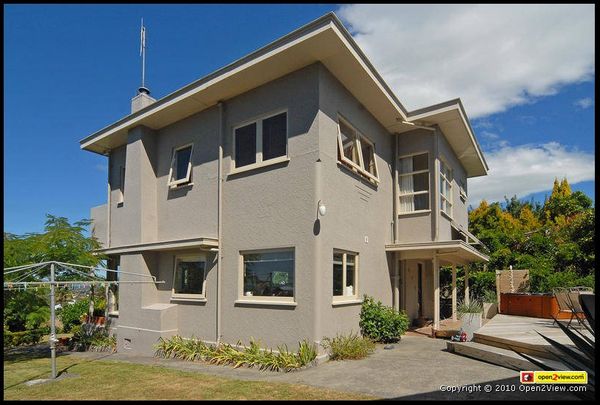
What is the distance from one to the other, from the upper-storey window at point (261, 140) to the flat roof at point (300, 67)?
3.58 ft

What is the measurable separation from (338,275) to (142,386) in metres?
5.36

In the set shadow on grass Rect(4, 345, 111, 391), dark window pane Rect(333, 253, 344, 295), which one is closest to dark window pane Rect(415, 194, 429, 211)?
dark window pane Rect(333, 253, 344, 295)

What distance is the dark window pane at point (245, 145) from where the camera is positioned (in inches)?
461

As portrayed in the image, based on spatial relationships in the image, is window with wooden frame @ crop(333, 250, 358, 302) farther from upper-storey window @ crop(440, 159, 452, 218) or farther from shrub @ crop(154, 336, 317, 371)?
upper-storey window @ crop(440, 159, 452, 218)

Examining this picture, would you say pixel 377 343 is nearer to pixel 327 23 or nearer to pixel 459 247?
pixel 459 247

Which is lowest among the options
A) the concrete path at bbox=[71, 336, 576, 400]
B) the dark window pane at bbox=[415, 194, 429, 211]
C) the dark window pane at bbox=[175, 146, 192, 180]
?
the concrete path at bbox=[71, 336, 576, 400]

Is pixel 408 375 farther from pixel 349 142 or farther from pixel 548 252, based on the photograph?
pixel 548 252

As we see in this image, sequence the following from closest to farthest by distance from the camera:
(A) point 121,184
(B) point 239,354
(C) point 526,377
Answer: (C) point 526,377
(B) point 239,354
(A) point 121,184

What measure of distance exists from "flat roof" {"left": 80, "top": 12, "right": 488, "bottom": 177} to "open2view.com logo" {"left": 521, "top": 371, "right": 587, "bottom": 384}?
25.7 ft

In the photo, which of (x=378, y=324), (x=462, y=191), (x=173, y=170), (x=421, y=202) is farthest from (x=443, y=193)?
(x=173, y=170)

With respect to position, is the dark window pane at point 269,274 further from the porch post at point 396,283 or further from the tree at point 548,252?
the tree at point 548,252

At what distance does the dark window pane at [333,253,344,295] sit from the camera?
35.7 feet

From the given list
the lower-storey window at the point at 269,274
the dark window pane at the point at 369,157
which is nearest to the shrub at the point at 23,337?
the lower-storey window at the point at 269,274

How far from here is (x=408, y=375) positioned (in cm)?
820
